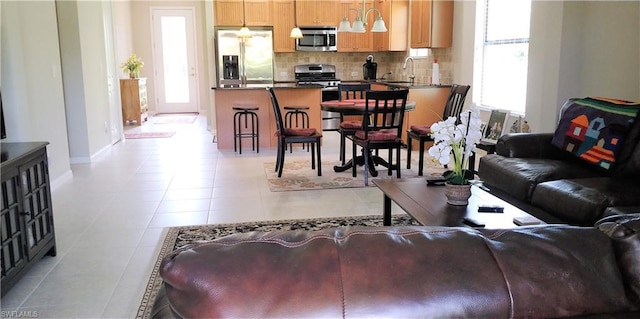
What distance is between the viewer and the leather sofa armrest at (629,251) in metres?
0.93

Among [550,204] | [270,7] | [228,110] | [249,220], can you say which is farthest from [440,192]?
[270,7]

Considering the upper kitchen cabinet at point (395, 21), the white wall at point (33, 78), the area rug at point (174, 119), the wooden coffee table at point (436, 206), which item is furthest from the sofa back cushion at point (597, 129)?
the area rug at point (174, 119)

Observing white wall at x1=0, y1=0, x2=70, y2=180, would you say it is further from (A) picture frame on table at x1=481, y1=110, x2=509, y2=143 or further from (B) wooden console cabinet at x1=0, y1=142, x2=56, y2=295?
(A) picture frame on table at x1=481, y1=110, x2=509, y2=143

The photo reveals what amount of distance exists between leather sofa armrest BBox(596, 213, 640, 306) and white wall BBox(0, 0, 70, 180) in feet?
14.6

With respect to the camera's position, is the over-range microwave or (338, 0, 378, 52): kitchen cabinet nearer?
the over-range microwave

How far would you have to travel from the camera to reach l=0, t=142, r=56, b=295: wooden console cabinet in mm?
2566

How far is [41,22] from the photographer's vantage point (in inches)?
183

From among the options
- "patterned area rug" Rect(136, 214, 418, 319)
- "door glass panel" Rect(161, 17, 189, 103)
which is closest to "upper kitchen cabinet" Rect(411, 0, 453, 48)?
"patterned area rug" Rect(136, 214, 418, 319)

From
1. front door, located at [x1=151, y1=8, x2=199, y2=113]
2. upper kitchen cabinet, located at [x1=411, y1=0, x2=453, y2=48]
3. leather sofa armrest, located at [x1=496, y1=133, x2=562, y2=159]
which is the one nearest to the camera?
leather sofa armrest, located at [x1=496, y1=133, x2=562, y2=159]

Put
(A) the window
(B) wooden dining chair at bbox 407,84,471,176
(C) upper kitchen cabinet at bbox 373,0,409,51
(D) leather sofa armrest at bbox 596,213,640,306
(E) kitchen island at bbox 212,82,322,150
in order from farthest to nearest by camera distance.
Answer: (C) upper kitchen cabinet at bbox 373,0,409,51 < (E) kitchen island at bbox 212,82,322,150 < (A) the window < (B) wooden dining chair at bbox 407,84,471,176 < (D) leather sofa armrest at bbox 596,213,640,306

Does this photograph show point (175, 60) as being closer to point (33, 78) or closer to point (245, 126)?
point (245, 126)

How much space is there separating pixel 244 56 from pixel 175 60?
4308 millimetres

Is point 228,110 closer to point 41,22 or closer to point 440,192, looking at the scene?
point 41,22

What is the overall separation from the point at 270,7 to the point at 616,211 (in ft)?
23.5
